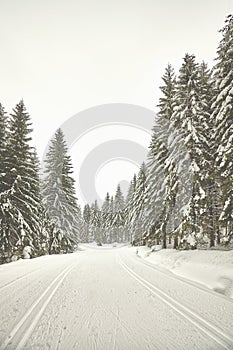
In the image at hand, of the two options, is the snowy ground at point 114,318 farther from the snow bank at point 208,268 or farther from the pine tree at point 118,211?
the pine tree at point 118,211

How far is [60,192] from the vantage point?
30281 mm

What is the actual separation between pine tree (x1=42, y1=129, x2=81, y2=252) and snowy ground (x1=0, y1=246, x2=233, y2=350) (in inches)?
843

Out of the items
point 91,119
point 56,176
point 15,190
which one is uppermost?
point 91,119

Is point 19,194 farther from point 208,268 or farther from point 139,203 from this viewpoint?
point 139,203

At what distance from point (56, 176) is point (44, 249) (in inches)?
370

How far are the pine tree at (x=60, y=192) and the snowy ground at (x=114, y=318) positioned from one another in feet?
70.3

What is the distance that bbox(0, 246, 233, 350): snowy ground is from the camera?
14.1 ft

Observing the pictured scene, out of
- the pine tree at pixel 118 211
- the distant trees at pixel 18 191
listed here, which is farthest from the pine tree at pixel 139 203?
the pine tree at pixel 118 211

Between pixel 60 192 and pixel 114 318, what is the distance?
1017 inches

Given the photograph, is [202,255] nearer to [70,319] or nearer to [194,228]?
[194,228]

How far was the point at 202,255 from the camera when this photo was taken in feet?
40.3

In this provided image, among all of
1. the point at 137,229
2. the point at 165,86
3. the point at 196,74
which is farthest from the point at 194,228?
the point at 137,229

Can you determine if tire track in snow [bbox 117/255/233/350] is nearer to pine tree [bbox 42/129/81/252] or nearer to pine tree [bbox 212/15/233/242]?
pine tree [bbox 212/15/233/242]

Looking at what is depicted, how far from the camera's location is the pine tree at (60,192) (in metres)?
29.8
